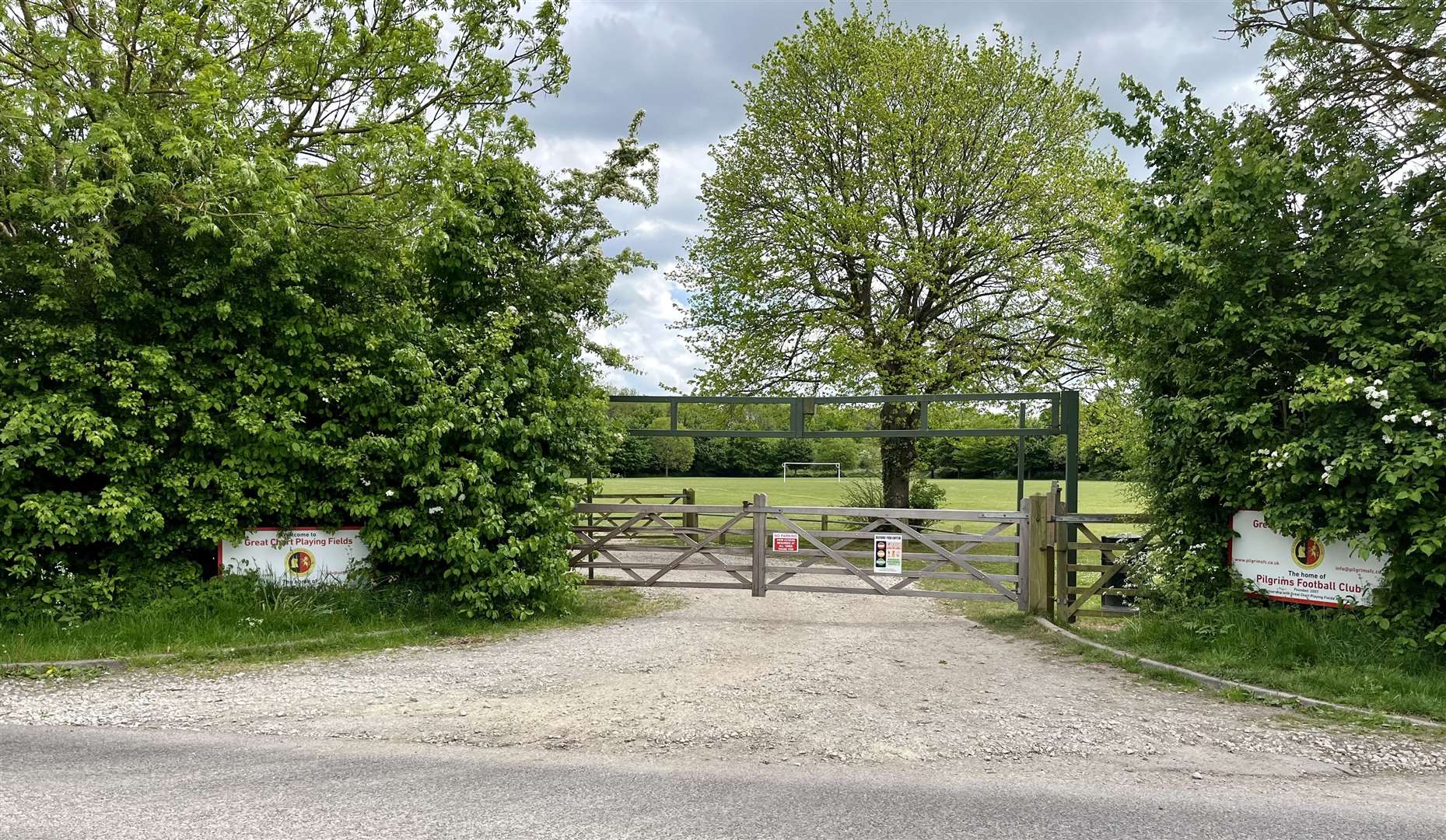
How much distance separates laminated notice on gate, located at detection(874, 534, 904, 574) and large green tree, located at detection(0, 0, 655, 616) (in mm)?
4058

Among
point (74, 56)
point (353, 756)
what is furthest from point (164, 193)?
point (353, 756)

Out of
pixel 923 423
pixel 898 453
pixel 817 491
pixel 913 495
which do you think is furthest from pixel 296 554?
pixel 817 491

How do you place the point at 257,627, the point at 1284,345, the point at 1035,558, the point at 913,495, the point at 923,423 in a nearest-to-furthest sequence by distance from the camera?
1. the point at 1284,345
2. the point at 257,627
3. the point at 1035,558
4. the point at 923,423
5. the point at 913,495

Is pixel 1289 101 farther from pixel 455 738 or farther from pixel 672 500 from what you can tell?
pixel 672 500

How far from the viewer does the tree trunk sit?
18.3 m

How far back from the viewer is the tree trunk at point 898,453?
18281 mm

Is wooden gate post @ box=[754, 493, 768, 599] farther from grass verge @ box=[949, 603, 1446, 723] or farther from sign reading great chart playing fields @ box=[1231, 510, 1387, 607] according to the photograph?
sign reading great chart playing fields @ box=[1231, 510, 1387, 607]

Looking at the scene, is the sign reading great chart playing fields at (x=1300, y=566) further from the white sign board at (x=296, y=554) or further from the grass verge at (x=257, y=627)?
the white sign board at (x=296, y=554)

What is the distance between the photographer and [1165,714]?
5.87 meters

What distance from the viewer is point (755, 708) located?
599cm

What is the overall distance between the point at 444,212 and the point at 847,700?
6832mm

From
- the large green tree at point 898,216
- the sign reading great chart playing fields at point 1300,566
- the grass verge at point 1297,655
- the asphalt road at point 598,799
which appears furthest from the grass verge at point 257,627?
the large green tree at point 898,216

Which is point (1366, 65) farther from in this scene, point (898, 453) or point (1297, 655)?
point (898, 453)

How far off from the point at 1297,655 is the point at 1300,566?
38.6 inches
